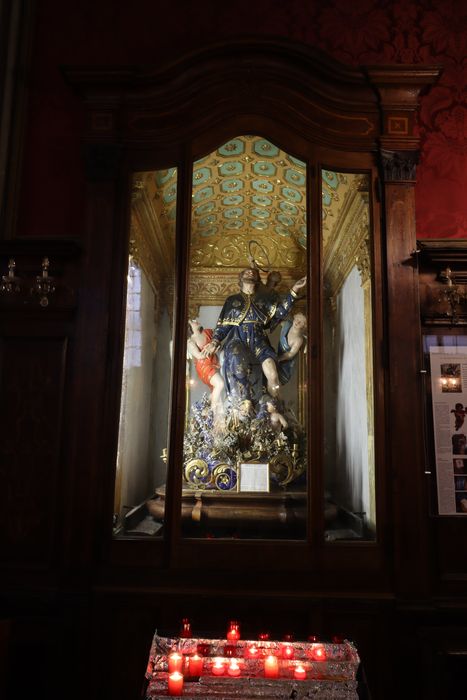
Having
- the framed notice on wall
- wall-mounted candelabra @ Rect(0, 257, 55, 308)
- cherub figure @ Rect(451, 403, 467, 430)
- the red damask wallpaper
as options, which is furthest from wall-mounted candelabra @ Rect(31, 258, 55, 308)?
cherub figure @ Rect(451, 403, 467, 430)

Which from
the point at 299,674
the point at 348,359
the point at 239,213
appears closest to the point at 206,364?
the point at 348,359

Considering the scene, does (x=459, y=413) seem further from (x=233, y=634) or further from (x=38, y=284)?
(x=38, y=284)

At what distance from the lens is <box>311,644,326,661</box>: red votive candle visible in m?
2.32

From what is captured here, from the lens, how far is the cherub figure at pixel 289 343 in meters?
3.42

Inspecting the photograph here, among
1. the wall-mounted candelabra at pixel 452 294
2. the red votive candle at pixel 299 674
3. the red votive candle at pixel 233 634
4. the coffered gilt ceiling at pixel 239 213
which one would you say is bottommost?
the red votive candle at pixel 299 674

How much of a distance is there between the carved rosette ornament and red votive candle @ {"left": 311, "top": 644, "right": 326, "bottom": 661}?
2494 mm

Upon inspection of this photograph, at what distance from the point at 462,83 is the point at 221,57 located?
160 centimetres

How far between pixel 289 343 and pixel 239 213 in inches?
37.5

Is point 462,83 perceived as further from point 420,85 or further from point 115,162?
point 115,162

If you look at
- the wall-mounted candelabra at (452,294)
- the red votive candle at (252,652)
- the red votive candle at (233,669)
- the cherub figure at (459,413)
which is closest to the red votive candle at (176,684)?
the red votive candle at (233,669)

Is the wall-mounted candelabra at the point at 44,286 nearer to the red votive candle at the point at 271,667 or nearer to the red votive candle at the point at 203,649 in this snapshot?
the red votive candle at the point at 203,649

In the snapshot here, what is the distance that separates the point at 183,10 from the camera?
3867mm

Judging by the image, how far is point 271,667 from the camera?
220 centimetres

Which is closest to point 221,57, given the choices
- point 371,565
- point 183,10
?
point 183,10
